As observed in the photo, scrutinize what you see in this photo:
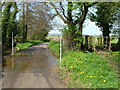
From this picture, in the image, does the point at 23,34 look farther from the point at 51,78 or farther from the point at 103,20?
the point at 51,78

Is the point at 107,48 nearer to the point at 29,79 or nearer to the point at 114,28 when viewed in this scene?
the point at 114,28

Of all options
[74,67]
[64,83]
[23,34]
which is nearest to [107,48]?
[74,67]

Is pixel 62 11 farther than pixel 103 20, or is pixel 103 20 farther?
pixel 103 20

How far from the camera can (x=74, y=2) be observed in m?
8.06

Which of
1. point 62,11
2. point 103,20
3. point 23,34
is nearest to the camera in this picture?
point 62,11

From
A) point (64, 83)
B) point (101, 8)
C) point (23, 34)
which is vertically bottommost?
point (64, 83)

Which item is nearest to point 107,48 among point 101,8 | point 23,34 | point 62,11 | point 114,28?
point 114,28

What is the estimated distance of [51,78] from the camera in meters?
5.20

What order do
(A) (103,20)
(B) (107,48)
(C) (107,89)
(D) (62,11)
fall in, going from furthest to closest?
1. (A) (103,20)
2. (B) (107,48)
3. (D) (62,11)
4. (C) (107,89)

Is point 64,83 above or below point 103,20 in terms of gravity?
below

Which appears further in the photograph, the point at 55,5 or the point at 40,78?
the point at 55,5

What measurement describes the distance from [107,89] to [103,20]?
10.6 metres

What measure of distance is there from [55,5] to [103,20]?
5432 mm

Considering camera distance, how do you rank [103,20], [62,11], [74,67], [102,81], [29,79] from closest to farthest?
[102,81], [29,79], [74,67], [62,11], [103,20]
